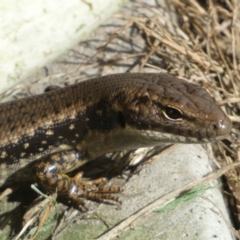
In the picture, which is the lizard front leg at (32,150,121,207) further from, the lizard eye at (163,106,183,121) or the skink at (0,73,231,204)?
the lizard eye at (163,106,183,121)

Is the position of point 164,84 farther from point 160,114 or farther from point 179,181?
point 179,181

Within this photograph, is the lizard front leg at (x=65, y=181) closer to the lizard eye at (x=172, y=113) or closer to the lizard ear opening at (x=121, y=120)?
the lizard ear opening at (x=121, y=120)

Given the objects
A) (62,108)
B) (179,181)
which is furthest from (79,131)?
(179,181)

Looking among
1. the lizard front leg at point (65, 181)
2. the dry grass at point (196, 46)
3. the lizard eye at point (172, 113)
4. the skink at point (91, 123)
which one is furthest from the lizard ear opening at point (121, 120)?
the dry grass at point (196, 46)

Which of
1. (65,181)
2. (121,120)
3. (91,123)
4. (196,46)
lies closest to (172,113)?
(121,120)

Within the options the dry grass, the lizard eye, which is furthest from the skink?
the dry grass

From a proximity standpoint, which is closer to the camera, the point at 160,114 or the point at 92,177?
the point at 160,114

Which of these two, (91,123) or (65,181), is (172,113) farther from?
(65,181)
